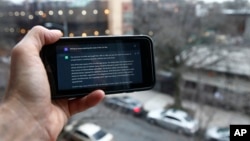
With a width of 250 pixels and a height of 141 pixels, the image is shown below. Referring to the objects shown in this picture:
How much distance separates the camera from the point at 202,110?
1.31 m

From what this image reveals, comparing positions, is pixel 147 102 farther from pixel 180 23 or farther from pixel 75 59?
pixel 75 59

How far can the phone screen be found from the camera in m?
0.56

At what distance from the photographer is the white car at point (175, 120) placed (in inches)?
46.0

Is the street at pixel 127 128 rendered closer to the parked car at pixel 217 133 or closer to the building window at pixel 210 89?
the parked car at pixel 217 133

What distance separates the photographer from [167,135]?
3.83 ft

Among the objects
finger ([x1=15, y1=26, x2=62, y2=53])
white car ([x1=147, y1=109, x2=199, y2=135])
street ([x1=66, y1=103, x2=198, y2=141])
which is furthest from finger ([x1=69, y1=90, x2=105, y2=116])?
white car ([x1=147, y1=109, x2=199, y2=135])

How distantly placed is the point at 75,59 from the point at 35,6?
65 centimetres

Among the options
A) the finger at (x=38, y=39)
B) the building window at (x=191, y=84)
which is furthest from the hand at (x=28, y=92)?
the building window at (x=191, y=84)

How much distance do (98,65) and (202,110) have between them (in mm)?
874

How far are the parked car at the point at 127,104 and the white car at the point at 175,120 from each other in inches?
2.1

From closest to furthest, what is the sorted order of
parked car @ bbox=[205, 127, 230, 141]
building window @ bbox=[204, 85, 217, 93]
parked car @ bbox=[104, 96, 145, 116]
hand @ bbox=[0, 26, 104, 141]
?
hand @ bbox=[0, 26, 104, 141] < parked car @ bbox=[205, 127, 230, 141] < parked car @ bbox=[104, 96, 145, 116] < building window @ bbox=[204, 85, 217, 93]

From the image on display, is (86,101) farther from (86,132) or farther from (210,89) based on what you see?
(210,89)

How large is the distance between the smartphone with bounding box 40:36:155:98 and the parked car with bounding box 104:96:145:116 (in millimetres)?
640

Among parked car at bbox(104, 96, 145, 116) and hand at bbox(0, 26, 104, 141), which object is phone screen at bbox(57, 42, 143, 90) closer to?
hand at bbox(0, 26, 104, 141)
